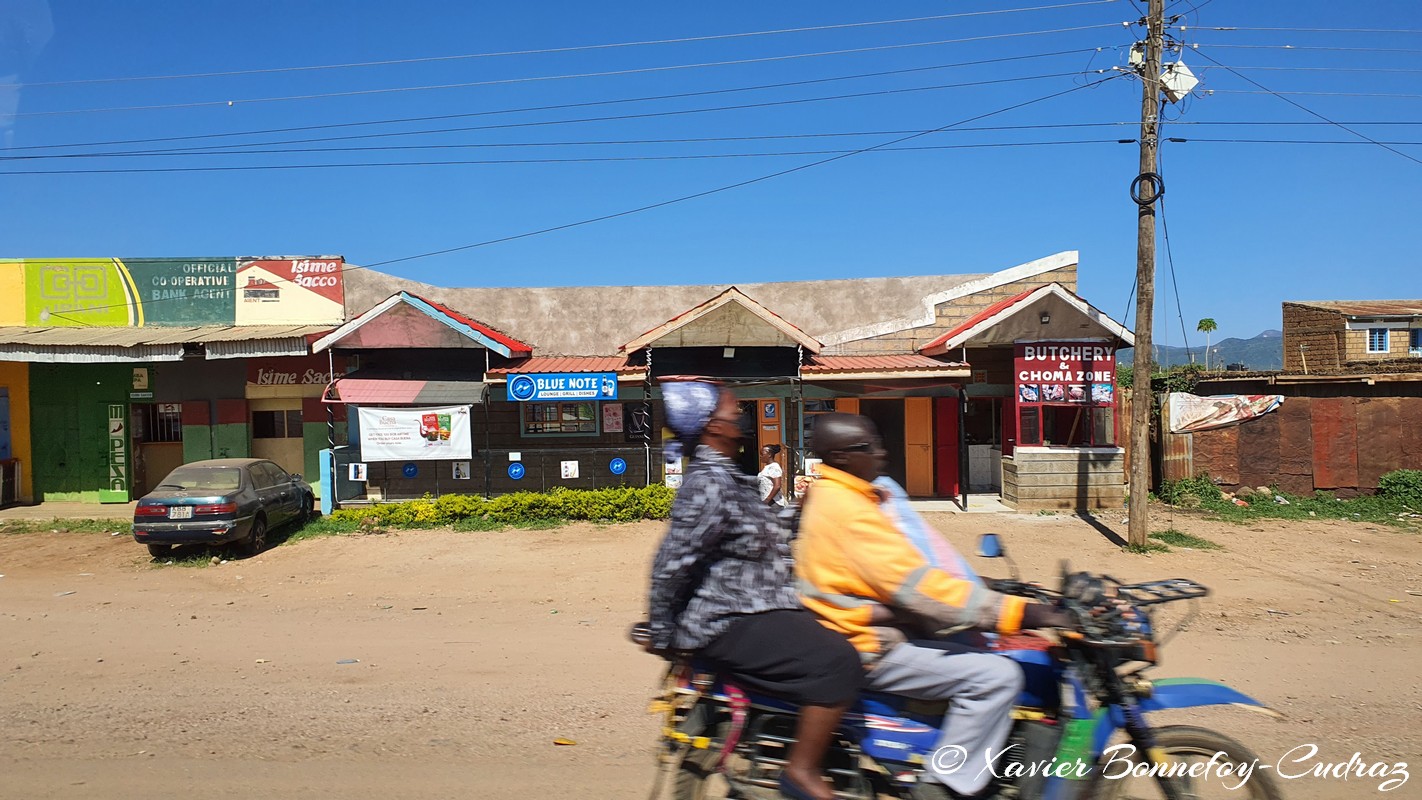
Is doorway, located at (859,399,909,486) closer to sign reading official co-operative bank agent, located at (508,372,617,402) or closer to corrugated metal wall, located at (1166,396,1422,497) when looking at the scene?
corrugated metal wall, located at (1166,396,1422,497)

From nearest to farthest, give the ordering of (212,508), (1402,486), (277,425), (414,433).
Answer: (212,508) → (1402,486) → (414,433) → (277,425)

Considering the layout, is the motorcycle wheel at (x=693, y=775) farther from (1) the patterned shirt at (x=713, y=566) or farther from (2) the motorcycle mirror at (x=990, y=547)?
(2) the motorcycle mirror at (x=990, y=547)

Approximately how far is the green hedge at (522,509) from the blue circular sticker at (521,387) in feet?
5.86

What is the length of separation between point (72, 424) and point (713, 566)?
1962cm

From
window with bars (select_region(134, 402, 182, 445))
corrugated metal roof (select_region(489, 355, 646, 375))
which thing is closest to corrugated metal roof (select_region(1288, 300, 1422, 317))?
corrugated metal roof (select_region(489, 355, 646, 375))

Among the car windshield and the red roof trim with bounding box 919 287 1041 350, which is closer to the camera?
the car windshield

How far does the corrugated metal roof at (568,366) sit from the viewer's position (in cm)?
1477

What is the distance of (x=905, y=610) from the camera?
9.58ft

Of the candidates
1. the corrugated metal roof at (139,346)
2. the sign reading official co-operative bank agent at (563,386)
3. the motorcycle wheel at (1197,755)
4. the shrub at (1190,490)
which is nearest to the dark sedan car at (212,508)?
the corrugated metal roof at (139,346)

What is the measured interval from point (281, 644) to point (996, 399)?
1376 centimetres

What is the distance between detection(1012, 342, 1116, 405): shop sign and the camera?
47.6 feet

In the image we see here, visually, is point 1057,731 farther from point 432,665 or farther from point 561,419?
point 561,419

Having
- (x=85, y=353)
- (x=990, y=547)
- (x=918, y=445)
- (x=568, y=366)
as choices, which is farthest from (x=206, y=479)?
(x=918, y=445)

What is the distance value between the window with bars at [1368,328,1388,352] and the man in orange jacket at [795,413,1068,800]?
31.4m
